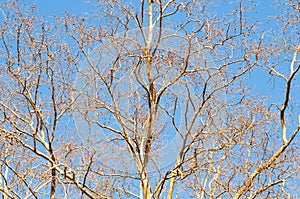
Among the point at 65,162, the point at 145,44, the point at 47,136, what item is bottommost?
the point at 65,162

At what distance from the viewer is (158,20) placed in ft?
29.8

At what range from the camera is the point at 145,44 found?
8930 mm

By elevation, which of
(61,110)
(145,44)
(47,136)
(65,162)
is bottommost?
(65,162)

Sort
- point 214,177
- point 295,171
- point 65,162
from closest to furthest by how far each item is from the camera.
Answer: point 65,162
point 295,171
point 214,177

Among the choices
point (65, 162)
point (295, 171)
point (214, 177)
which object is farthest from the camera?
point (214, 177)

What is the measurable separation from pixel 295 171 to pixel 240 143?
936 mm

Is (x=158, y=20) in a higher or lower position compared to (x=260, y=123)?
higher

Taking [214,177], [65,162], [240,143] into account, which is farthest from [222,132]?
[65,162]

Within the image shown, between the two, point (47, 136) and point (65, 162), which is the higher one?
point (47, 136)

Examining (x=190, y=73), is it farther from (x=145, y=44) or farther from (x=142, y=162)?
(x=142, y=162)

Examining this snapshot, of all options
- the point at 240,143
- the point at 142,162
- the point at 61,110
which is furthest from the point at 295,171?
the point at 61,110

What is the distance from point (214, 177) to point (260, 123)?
1.19 meters

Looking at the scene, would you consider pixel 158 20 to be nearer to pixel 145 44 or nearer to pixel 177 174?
pixel 145 44

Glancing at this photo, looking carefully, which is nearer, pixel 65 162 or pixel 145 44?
pixel 65 162
